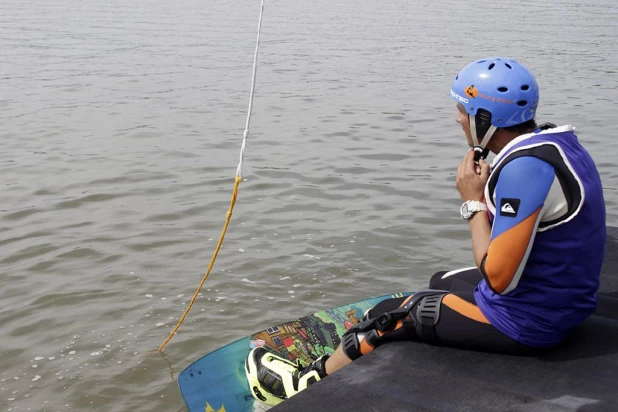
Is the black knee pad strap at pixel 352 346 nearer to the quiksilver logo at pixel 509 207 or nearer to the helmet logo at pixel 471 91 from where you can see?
the quiksilver logo at pixel 509 207

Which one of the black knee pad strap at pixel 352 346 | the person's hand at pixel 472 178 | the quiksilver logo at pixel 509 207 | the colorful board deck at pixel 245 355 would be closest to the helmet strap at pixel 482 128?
the person's hand at pixel 472 178

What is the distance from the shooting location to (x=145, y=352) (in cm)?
588

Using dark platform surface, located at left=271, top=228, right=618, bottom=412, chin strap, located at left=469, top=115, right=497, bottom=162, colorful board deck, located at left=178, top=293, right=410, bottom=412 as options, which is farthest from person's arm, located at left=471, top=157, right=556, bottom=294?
colorful board deck, located at left=178, top=293, right=410, bottom=412

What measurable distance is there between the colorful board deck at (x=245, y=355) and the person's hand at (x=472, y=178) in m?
1.74

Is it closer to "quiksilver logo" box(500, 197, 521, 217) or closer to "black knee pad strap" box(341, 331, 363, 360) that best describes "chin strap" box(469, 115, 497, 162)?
"quiksilver logo" box(500, 197, 521, 217)

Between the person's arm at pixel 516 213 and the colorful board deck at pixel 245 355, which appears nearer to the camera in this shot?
the person's arm at pixel 516 213

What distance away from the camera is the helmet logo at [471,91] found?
3.74 m

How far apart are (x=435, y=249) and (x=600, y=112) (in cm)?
747

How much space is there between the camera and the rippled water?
6.15 metres

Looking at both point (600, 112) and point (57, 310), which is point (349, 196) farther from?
point (600, 112)

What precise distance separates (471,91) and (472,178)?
43cm

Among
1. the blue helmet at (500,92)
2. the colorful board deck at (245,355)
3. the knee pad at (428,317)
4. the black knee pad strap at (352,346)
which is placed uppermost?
the blue helmet at (500,92)

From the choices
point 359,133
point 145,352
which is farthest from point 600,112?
point 145,352

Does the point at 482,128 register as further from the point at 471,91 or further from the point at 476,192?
the point at 476,192
